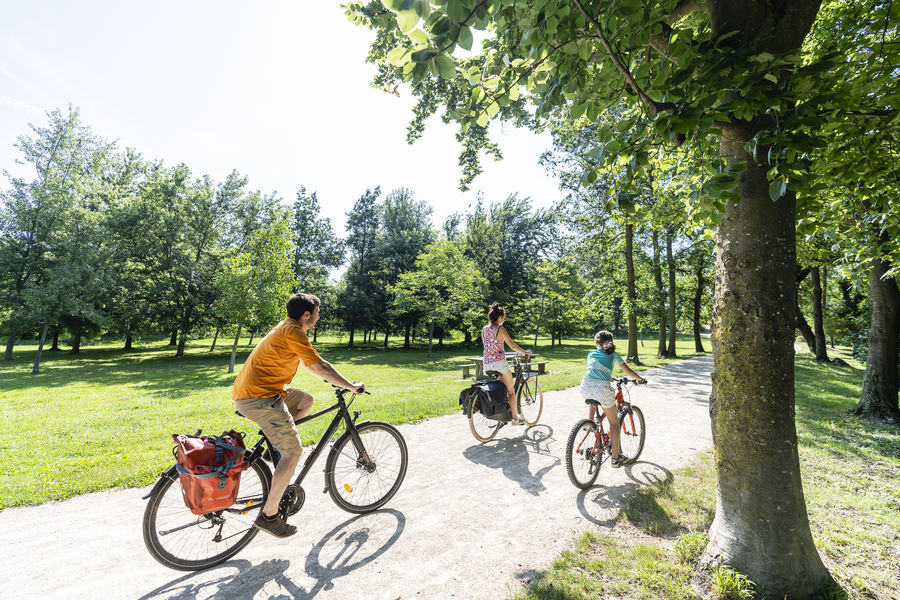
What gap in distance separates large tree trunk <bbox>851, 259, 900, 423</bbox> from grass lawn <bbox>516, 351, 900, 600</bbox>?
2740 millimetres

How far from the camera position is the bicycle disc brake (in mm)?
3285

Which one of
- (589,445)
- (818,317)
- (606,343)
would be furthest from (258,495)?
(818,317)

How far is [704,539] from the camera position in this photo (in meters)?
3.12

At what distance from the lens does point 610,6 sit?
2299mm

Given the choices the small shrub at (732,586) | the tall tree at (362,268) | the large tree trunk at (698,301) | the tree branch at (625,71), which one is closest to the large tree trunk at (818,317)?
the large tree trunk at (698,301)

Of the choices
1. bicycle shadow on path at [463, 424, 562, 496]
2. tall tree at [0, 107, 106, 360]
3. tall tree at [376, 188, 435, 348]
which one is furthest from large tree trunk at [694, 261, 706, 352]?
tall tree at [0, 107, 106, 360]

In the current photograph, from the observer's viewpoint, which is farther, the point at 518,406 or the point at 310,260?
the point at 310,260

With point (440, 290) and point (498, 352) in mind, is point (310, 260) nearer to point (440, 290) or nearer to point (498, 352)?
point (440, 290)

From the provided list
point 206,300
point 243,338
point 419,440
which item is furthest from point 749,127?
point 243,338

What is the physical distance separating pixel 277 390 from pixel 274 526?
3.83ft

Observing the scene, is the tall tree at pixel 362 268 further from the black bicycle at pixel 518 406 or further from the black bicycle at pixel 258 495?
the black bicycle at pixel 258 495

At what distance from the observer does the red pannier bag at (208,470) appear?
274cm

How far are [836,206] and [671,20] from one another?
176 inches

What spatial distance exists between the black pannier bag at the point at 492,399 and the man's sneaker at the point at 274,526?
3196mm
